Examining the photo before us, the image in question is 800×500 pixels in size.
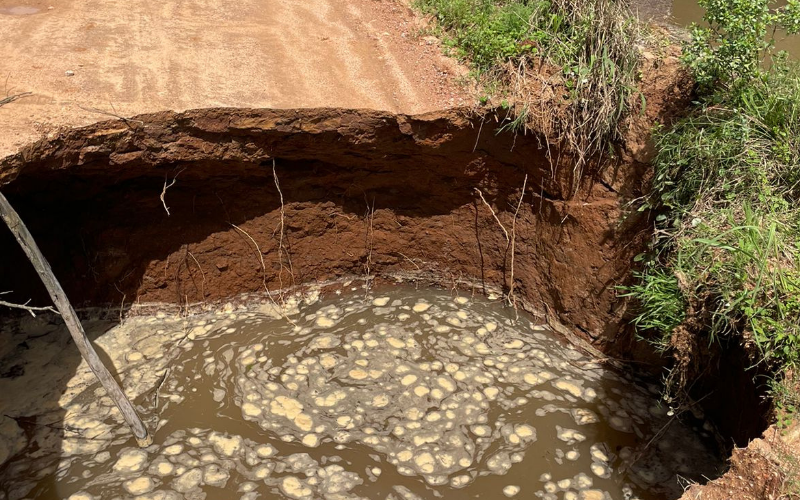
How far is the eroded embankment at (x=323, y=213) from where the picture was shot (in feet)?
12.4

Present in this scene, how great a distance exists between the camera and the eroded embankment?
378 cm

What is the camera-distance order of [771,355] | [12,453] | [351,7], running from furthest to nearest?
1. [351,7]
2. [12,453]
3. [771,355]

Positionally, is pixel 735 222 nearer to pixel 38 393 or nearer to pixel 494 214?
pixel 494 214

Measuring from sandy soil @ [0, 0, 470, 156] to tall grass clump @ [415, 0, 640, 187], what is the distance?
0.88ft

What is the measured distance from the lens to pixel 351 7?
16.2ft

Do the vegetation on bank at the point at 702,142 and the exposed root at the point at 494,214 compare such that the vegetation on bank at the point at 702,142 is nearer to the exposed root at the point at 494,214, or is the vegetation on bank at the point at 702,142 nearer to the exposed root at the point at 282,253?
the exposed root at the point at 494,214

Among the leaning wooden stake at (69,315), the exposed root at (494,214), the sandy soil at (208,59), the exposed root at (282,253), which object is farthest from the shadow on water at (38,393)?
the exposed root at (494,214)

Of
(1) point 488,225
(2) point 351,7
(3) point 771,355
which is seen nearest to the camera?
(3) point 771,355

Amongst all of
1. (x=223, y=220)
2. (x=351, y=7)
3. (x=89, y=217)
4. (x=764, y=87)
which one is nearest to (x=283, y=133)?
(x=223, y=220)

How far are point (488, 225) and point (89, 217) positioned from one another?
2469 mm

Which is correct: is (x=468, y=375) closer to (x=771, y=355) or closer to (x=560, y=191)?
(x=560, y=191)

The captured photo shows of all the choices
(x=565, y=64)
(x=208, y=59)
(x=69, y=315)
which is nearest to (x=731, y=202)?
(x=565, y=64)

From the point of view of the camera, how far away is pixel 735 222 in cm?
322

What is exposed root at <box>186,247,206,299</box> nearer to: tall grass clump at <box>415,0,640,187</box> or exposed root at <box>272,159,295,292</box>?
exposed root at <box>272,159,295,292</box>
